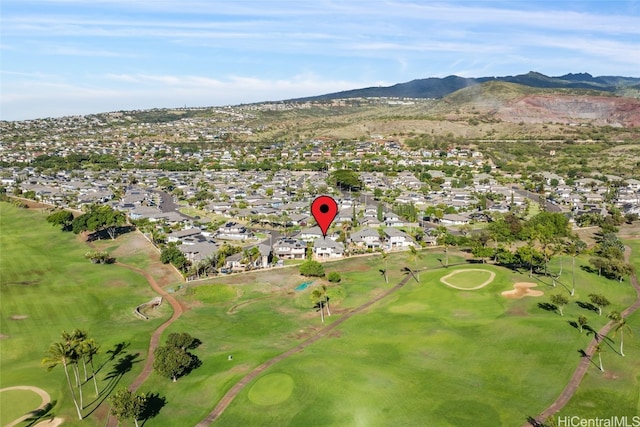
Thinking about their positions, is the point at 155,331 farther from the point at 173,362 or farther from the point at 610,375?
the point at 610,375

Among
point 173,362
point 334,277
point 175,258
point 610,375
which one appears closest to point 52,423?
point 173,362

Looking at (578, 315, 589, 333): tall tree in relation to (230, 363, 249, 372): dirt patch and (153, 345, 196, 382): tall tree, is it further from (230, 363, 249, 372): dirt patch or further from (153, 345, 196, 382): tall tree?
(153, 345, 196, 382): tall tree

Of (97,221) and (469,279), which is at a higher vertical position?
(97,221)

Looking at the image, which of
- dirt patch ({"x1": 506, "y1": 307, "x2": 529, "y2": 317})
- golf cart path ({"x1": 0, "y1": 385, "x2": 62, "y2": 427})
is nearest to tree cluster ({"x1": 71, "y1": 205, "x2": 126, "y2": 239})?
golf cart path ({"x1": 0, "y1": 385, "x2": 62, "y2": 427})

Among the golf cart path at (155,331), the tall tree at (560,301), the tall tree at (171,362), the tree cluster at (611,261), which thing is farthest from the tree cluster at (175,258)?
the tree cluster at (611,261)

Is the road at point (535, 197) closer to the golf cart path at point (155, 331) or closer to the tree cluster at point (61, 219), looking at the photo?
the golf cart path at point (155, 331)

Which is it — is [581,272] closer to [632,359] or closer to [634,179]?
[632,359]
